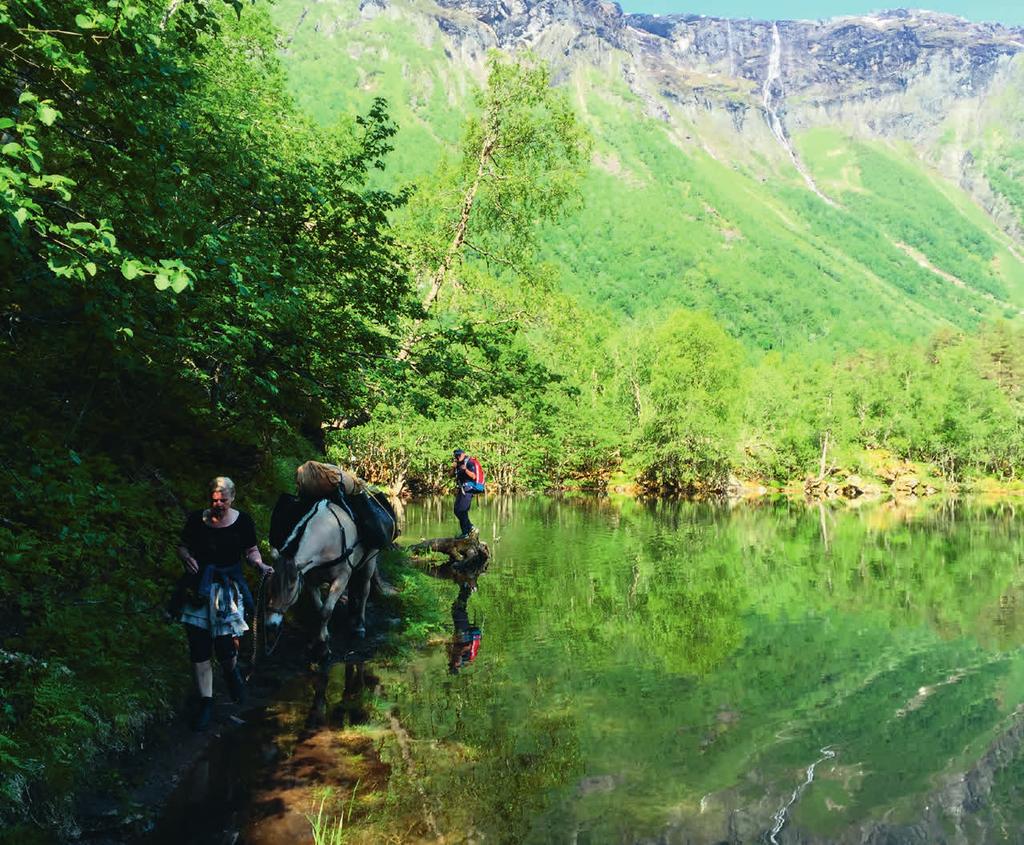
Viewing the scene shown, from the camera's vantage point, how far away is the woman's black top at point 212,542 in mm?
7137

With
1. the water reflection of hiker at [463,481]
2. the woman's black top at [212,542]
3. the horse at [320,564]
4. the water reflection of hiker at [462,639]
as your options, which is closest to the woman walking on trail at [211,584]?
the woman's black top at [212,542]

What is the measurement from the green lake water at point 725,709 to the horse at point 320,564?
1.47m

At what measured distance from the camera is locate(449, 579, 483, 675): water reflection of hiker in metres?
10.0

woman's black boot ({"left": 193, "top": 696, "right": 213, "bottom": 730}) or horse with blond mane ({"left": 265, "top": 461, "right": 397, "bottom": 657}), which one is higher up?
horse with blond mane ({"left": 265, "top": 461, "right": 397, "bottom": 657})

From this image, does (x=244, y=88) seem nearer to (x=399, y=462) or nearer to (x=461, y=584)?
(x=461, y=584)

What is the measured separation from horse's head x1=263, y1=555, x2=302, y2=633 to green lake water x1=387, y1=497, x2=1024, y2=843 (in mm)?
1662

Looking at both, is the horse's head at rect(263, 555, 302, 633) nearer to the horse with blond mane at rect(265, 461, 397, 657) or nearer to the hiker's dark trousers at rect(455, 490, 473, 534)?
the horse with blond mane at rect(265, 461, 397, 657)

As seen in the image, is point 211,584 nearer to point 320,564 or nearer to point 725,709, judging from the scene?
point 320,564

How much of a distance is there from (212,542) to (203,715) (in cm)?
162

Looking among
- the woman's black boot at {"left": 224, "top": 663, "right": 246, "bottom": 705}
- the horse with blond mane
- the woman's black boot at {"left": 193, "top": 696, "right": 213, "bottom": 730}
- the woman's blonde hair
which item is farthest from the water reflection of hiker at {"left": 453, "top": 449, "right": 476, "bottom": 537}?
the woman's black boot at {"left": 193, "top": 696, "right": 213, "bottom": 730}

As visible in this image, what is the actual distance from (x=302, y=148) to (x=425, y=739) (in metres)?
15.9

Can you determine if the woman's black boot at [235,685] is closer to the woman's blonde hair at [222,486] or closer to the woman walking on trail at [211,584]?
the woman walking on trail at [211,584]

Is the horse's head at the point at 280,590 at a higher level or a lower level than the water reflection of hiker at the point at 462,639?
higher

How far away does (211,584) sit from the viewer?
23.3ft
